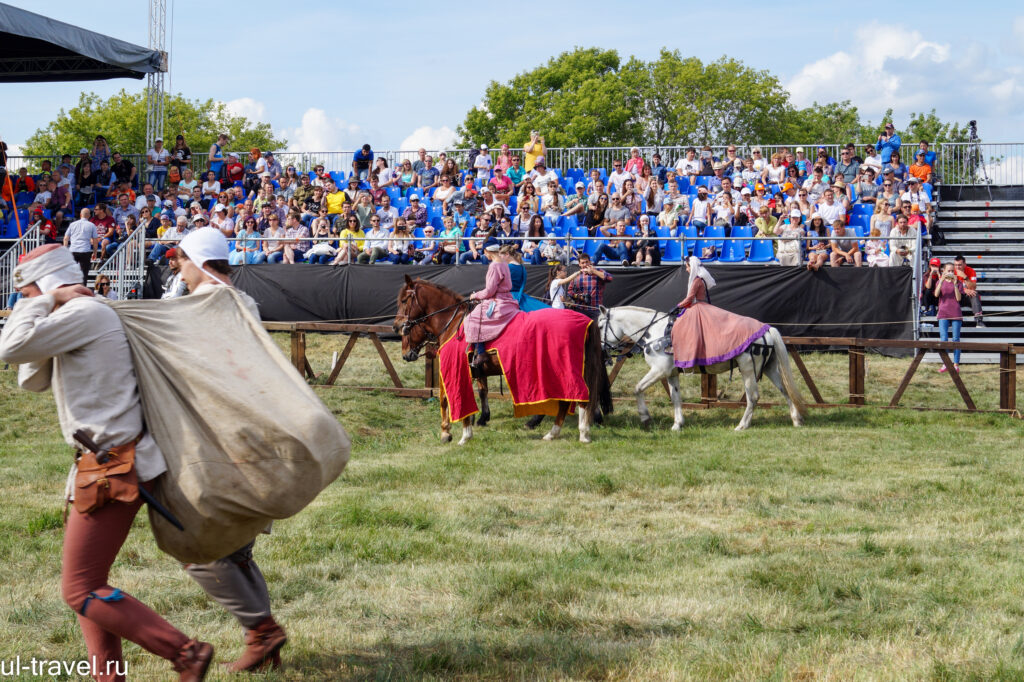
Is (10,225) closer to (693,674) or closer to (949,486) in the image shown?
(949,486)

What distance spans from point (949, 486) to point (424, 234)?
47.4ft

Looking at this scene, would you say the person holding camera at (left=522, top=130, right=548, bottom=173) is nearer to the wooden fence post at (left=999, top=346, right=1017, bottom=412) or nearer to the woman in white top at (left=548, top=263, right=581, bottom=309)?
the woman in white top at (left=548, top=263, right=581, bottom=309)

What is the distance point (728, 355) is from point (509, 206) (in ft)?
35.1

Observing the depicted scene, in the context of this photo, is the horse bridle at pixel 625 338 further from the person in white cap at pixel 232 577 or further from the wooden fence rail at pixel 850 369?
the person in white cap at pixel 232 577

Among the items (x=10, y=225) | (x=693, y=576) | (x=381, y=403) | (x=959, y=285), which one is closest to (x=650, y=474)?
(x=693, y=576)

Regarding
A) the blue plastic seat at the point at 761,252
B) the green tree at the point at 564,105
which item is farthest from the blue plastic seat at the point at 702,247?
the green tree at the point at 564,105

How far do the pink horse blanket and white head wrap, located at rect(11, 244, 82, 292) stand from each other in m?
10.2

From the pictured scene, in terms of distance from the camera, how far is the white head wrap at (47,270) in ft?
13.5

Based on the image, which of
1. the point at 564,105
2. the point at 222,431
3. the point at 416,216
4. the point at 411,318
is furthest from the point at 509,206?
the point at 564,105

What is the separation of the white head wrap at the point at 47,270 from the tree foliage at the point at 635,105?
2084 inches

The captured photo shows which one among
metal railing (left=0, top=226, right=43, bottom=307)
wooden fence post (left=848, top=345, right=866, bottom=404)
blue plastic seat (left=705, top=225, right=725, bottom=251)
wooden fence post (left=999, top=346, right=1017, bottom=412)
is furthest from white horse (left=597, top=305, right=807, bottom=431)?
metal railing (left=0, top=226, right=43, bottom=307)

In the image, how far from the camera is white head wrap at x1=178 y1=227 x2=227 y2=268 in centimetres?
455

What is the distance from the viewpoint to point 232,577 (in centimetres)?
455

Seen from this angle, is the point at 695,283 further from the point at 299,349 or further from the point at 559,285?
the point at 299,349
